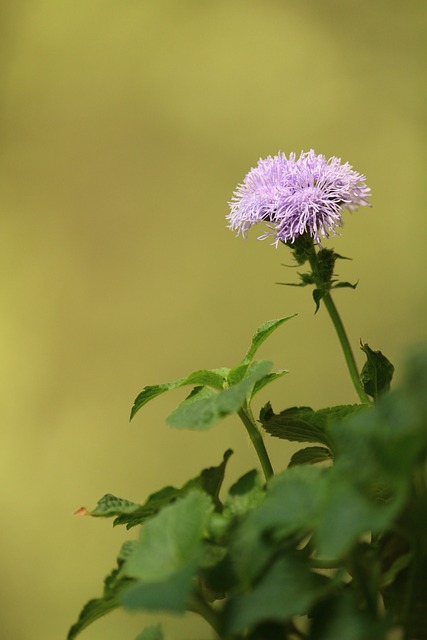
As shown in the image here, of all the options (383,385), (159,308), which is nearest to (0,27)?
(159,308)

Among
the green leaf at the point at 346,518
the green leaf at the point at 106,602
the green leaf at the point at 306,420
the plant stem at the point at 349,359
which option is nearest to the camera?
the green leaf at the point at 346,518

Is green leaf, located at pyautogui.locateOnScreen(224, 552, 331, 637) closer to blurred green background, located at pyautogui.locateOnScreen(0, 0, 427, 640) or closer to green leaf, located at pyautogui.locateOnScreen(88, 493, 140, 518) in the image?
green leaf, located at pyautogui.locateOnScreen(88, 493, 140, 518)

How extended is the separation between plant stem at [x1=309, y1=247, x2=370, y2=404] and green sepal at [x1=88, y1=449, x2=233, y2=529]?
18 centimetres

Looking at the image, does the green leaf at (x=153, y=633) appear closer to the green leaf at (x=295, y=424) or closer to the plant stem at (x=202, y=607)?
the plant stem at (x=202, y=607)

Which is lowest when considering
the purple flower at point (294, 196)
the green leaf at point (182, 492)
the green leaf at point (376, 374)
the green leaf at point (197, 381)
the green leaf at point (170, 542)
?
the green leaf at point (170, 542)

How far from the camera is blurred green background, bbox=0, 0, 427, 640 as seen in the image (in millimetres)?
1355

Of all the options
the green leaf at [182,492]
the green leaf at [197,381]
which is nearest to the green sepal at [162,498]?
the green leaf at [182,492]

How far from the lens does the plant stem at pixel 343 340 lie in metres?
0.57

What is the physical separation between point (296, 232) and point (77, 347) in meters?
0.85

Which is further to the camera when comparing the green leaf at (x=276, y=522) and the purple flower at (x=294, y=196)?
the purple flower at (x=294, y=196)

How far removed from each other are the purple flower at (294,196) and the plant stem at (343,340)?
0.10 feet

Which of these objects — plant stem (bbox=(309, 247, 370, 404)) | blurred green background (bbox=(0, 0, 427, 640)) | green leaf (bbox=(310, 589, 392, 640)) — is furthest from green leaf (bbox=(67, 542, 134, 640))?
blurred green background (bbox=(0, 0, 427, 640))

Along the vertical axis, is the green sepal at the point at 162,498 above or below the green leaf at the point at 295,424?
below

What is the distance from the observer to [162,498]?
0.39 m
